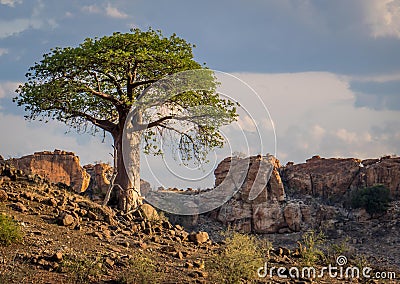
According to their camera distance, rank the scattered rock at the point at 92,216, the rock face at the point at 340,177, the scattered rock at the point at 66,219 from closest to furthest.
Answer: the scattered rock at the point at 66,219
the scattered rock at the point at 92,216
the rock face at the point at 340,177

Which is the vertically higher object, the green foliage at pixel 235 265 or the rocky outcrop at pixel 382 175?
the rocky outcrop at pixel 382 175

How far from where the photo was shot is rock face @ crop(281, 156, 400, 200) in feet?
105

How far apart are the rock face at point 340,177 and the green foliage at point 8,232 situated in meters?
25.1

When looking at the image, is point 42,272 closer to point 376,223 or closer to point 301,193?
point 376,223

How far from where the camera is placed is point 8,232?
28.6 feet

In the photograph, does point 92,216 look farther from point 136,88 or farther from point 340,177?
point 340,177

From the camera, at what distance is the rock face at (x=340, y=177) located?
3216 centimetres

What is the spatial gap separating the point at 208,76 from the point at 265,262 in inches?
217

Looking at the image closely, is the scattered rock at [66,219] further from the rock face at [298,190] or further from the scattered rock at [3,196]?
the rock face at [298,190]

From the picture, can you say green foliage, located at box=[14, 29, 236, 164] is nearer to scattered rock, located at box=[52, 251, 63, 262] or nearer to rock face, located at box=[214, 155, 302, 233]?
scattered rock, located at box=[52, 251, 63, 262]

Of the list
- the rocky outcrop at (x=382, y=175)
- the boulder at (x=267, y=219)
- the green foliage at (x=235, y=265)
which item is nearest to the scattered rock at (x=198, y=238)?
the green foliage at (x=235, y=265)

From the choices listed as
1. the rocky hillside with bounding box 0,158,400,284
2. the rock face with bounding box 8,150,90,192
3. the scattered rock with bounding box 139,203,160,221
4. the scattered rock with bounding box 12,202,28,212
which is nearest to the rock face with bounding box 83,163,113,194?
the rock face with bounding box 8,150,90,192

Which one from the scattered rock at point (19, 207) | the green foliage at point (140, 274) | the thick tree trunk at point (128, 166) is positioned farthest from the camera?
the thick tree trunk at point (128, 166)

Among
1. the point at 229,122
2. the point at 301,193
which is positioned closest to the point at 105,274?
the point at 229,122
